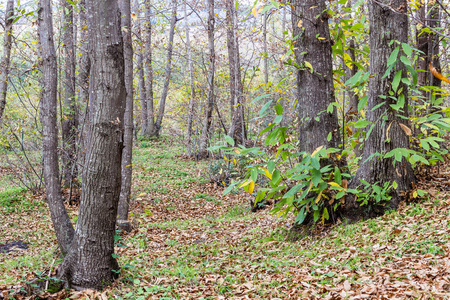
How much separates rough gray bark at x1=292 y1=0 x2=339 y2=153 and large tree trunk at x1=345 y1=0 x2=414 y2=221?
1.66 ft

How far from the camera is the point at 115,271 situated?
3.46m

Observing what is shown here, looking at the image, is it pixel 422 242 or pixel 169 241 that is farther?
pixel 169 241

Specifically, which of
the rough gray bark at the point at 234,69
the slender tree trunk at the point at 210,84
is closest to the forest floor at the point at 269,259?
the rough gray bark at the point at 234,69

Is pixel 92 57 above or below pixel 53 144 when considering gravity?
above

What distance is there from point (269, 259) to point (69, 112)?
6419 mm

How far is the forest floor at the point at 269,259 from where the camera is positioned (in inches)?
106

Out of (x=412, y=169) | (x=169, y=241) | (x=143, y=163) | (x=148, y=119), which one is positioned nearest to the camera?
(x=412, y=169)

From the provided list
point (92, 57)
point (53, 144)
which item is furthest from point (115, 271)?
point (92, 57)

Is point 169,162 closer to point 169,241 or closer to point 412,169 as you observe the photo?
point 169,241

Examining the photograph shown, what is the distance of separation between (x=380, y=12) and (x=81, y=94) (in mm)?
7232

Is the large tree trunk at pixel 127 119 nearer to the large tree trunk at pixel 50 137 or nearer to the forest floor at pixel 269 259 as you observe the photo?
the forest floor at pixel 269 259

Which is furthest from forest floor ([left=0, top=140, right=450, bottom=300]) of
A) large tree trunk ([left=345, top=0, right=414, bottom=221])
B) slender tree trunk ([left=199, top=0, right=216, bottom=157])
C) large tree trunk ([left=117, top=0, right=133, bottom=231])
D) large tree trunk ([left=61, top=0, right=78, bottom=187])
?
slender tree trunk ([left=199, top=0, right=216, bottom=157])

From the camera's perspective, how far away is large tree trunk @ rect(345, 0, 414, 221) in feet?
12.2

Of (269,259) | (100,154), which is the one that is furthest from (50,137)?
(269,259)
